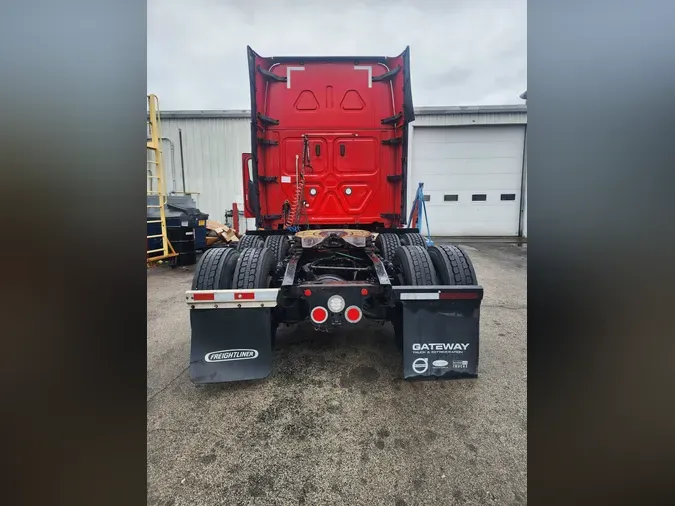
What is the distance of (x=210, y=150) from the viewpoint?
11.2 m

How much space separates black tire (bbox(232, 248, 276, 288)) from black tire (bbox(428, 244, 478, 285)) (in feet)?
5.09

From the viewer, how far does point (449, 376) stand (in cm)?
256

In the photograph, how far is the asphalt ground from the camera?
1638 millimetres

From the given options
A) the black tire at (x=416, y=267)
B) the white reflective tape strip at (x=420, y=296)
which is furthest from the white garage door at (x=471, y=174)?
the white reflective tape strip at (x=420, y=296)

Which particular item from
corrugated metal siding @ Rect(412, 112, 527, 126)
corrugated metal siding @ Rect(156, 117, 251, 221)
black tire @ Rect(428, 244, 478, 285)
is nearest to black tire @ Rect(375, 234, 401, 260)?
black tire @ Rect(428, 244, 478, 285)

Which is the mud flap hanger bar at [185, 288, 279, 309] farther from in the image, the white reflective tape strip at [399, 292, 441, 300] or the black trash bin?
the black trash bin

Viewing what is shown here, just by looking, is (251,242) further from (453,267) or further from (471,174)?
(471,174)

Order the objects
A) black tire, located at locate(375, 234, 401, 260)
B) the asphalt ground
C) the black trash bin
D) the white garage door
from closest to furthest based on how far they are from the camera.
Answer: the asphalt ground
black tire, located at locate(375, 234, 401, 260)
the black trash bin
the white garage door

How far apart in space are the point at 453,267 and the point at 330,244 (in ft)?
4.40

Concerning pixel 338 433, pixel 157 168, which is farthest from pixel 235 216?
pixel 338 433
